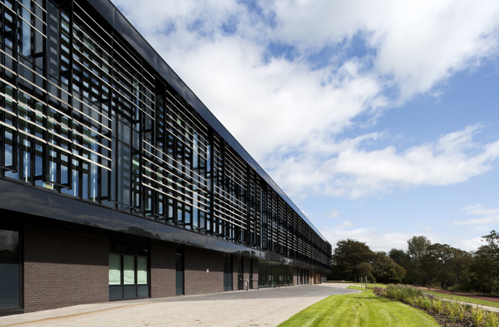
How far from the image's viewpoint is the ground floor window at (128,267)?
2252cm

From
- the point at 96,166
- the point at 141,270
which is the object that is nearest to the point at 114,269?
the point at 141,270

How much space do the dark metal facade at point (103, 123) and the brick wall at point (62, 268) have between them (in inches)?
67.7

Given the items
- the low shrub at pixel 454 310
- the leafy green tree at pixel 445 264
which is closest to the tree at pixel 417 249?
the leafy green tree at pixel 445 264

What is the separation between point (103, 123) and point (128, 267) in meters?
8.15

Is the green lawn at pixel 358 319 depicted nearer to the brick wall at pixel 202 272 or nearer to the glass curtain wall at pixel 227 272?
the brick wall at pixel 202 272

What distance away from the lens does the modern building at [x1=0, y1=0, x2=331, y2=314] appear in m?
15.7

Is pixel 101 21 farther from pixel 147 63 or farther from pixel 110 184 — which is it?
pixel 110 184

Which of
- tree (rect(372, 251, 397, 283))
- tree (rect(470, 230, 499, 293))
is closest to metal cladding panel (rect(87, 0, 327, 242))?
tree (rect(470, 230, 499, 293))

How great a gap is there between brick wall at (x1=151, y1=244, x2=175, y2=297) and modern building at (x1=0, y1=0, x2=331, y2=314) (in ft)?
0.23

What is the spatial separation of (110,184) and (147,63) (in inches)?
300

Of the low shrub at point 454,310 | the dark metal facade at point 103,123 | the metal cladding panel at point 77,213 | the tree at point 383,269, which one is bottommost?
the tree at point 383,269

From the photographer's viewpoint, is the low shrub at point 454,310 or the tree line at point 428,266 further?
the tree line at point 428,266

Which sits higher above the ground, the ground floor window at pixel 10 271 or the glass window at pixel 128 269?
the ground floor window at pixel 10 271

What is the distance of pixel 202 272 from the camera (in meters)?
34.2
